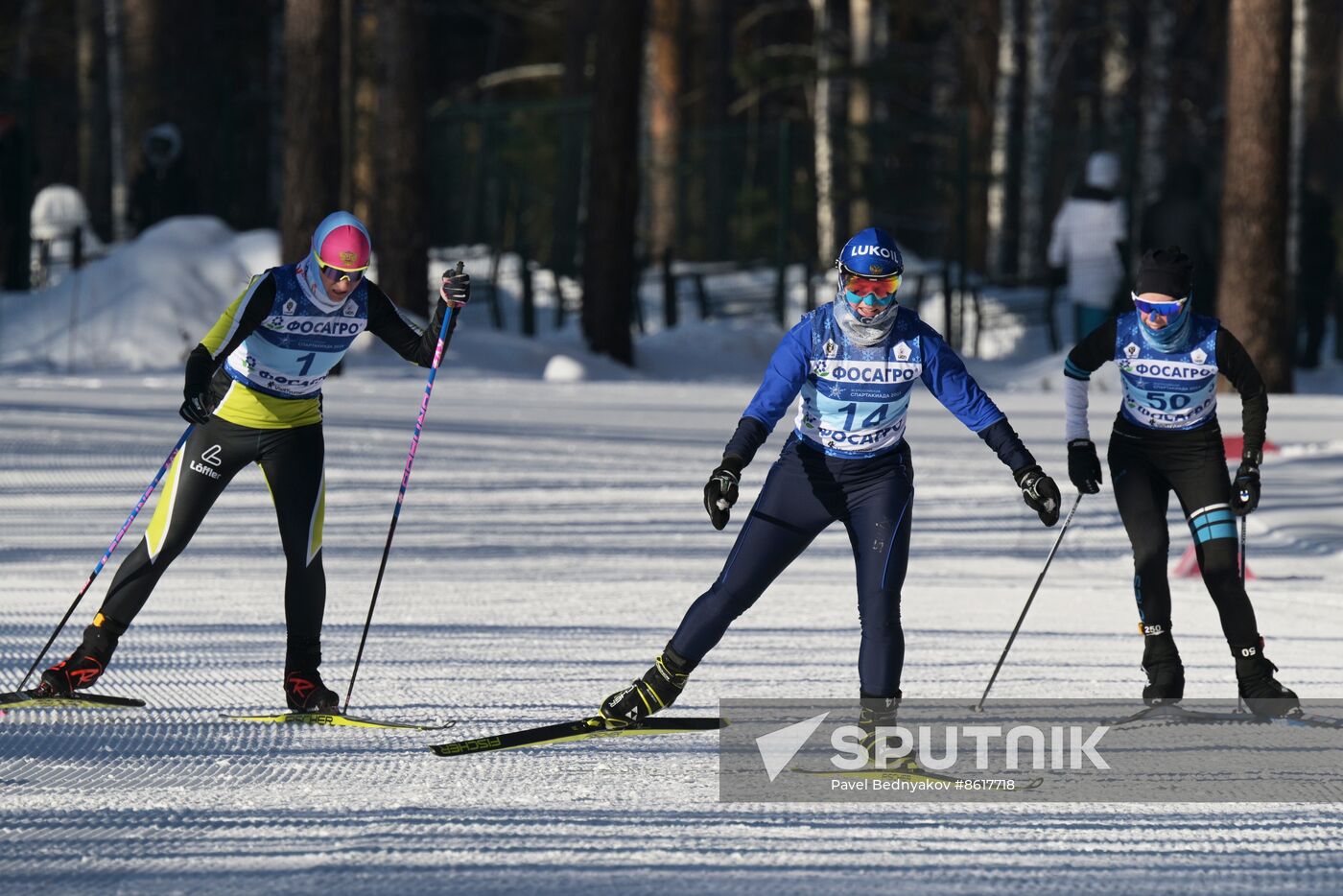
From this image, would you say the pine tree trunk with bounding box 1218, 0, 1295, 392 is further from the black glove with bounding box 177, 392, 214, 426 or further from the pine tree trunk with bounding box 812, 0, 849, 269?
the black glove with bounding box 177, 392, 214, 426

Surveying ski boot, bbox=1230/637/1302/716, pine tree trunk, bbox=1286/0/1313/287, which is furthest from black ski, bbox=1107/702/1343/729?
pine tree trunk, bbox=1286/0/1313/287

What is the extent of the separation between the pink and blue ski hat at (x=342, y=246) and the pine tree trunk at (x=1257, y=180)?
12053mm

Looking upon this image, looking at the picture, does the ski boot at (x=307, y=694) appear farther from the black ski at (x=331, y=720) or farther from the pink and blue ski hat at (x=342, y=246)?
the pink and blue ski hat at (x=342, y=246)

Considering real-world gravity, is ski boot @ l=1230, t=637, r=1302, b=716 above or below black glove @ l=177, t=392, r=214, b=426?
below

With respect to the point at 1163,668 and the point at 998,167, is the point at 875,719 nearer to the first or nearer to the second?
the point at 1163,668

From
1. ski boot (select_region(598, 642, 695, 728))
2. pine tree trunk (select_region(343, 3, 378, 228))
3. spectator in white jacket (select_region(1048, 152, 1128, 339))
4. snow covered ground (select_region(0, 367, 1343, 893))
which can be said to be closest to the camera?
snow covered ground (select_region(0, 367, 1343, 893))

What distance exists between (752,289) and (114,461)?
13.4m

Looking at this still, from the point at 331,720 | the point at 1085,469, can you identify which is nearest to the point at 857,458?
the point at 1085,469

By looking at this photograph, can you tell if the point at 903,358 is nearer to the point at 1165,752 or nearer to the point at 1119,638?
the point at 1165,752

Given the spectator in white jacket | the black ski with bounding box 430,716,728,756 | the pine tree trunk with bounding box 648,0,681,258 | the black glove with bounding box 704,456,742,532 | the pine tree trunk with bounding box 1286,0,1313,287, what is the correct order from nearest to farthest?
the black glove with bounding box 704,456,742,532
the black ski with bounding box 430,716,728,756
the spectator in white jacket
the pine tree trunk with bounding box 1286,0,1313,287
the pine tree trunk with bounding box 648,0,681,258

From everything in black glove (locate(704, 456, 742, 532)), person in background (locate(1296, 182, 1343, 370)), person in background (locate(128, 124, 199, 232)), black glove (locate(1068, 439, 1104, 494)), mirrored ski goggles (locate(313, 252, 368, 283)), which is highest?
mirrored ski goggles (locate(313, 252, 368, 283))

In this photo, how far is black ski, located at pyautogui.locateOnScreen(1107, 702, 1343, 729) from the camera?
7219 mm

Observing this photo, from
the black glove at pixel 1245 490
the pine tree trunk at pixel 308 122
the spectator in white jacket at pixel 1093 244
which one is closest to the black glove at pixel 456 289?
the black glove at pixel 1245 490

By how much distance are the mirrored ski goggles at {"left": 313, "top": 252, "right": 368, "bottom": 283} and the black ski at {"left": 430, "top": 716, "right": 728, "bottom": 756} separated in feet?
5.36
